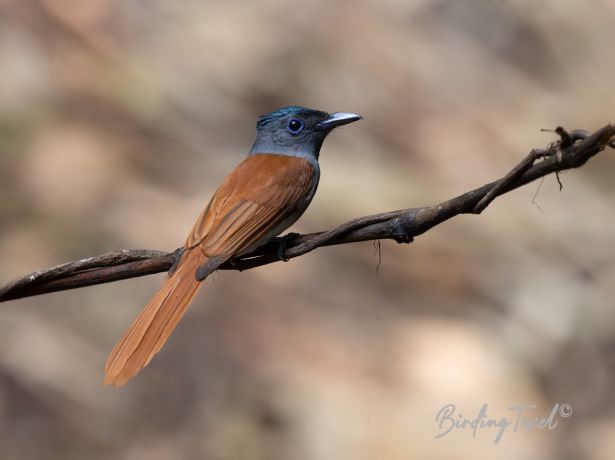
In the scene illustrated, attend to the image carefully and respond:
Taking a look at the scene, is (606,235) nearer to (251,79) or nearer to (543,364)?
(543,364)

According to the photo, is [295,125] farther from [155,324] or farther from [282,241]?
[155,324]

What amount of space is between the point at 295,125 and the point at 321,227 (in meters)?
2.92

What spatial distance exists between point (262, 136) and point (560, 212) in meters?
3.47

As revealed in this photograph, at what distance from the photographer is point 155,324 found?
3316 mm

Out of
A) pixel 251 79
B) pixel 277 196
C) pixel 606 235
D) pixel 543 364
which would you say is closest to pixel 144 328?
pixel 277 196

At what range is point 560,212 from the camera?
743cm

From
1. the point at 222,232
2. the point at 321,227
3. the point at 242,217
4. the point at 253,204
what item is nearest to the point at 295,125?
the point at 253,204

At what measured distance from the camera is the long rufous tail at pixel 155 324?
307 cm

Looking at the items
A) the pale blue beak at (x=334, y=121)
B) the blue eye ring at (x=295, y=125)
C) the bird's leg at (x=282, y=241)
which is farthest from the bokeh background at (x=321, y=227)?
the bird's leg at (x=282, y=241)

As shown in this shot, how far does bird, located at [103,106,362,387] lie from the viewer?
10.5 ft

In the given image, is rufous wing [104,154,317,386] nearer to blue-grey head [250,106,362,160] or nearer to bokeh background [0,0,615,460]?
blue-grey head [250,106,362,160]

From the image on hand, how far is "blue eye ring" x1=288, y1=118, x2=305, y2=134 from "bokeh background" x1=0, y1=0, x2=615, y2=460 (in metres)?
1.45

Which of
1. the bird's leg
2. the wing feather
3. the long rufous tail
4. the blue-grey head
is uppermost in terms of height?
the blue-grey head

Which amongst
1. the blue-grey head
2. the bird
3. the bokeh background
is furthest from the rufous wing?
the bokeh background
